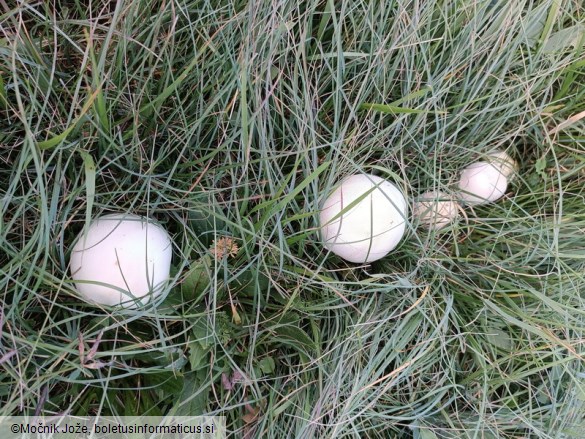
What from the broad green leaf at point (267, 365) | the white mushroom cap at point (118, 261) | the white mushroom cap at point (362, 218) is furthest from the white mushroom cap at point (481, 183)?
the white mushroom cap at point (118, 261)

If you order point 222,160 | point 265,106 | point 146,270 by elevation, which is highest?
point 265,106

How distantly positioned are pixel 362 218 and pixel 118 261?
39 centimetres

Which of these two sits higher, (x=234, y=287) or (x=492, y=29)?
(x=492, y=29)

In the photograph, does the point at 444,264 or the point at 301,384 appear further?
the point at 444,264

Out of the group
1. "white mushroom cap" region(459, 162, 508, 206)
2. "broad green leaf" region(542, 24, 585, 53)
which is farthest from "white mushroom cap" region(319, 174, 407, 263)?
"broad green leaf" region(542, 24, 585, 53)

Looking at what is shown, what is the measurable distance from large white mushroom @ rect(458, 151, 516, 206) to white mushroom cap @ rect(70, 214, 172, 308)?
2.00ft

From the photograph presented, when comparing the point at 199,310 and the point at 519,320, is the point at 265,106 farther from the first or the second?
the point at 519,320

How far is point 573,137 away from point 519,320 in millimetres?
416

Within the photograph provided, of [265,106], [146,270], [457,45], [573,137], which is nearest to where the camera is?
[146,270]

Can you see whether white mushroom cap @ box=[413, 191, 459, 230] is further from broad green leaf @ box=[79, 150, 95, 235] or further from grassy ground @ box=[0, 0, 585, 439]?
broad green leaf @ box=[79, 150, 95, 235]

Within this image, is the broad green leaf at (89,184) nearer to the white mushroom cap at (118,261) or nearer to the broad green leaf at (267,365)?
the white mushroom cap at (118,261)

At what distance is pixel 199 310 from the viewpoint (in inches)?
35.1

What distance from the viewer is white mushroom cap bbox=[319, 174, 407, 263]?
2.75 ft

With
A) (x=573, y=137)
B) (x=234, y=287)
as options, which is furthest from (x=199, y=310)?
(x=573, y=137)
